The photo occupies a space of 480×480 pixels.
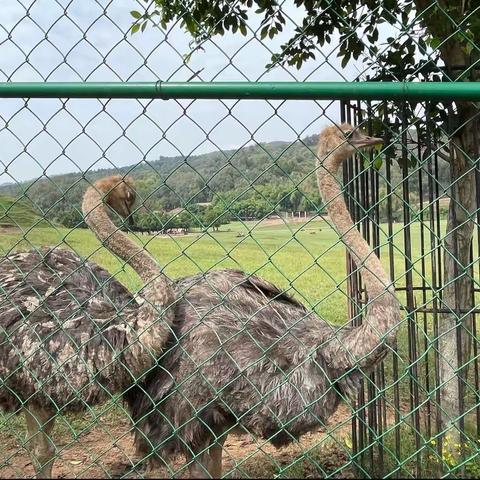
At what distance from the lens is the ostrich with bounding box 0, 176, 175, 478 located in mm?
3293

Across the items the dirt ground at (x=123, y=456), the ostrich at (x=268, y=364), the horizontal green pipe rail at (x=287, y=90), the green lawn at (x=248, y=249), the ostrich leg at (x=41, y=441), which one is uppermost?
the horizontal green pipe rail at (x=287, y=90)

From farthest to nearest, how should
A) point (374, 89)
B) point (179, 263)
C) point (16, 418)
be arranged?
1. point (179, 263)
2. point (16, 418)
3. point (374, 89)

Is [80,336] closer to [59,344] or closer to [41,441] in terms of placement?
[59,344]

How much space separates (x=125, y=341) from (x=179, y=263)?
377cm

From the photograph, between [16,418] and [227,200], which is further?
[16,418]

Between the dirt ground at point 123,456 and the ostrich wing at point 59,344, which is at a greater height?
the ostrich wing at point 59,344

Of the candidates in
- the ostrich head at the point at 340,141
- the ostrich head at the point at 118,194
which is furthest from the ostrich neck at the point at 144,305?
the ostrich head at the point at 340,141

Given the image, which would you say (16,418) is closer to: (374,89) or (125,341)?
(125,341)

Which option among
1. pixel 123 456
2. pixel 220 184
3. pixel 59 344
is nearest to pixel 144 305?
pixel 59 344

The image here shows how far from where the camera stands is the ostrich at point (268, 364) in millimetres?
2957

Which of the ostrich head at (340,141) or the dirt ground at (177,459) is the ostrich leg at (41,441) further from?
the ostrich head at (340,141)

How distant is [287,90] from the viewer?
218 centimetres

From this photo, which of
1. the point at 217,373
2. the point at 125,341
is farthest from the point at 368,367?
the point at 125,341

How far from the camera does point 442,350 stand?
12.8 feet
